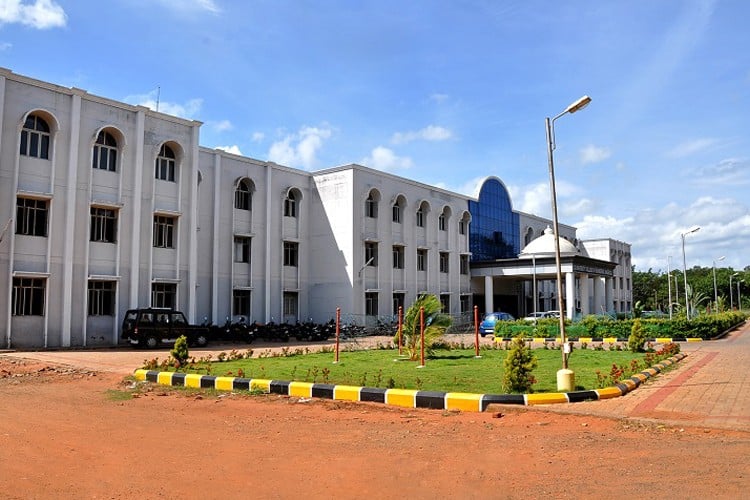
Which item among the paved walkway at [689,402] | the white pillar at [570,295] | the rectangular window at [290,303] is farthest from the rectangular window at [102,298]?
the white pillar at [570,295]

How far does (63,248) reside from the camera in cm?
2245

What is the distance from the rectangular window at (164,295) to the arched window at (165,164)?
180 inches

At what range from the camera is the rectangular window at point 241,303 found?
30.5 metres

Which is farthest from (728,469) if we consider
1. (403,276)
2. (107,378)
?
(403,276)

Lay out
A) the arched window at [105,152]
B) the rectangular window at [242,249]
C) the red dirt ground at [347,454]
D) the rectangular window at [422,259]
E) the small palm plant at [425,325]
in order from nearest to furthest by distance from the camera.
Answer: the red dirt ground at [347,454] → the small palm plant at [425,325] → the arched window at [105,152] → the rectangular window at [242,249] → the rectangular window at [422,259]

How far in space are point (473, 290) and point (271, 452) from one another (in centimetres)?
3986

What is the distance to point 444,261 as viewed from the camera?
42688 millimetres

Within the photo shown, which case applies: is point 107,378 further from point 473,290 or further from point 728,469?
point 473,290

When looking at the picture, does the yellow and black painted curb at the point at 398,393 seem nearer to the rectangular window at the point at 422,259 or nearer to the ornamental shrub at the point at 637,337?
the ornamental shrub at the point at 637,337

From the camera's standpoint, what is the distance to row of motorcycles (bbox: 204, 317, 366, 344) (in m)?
26.9

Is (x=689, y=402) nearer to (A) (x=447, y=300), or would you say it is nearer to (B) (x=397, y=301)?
(B) (x=397, y=301)

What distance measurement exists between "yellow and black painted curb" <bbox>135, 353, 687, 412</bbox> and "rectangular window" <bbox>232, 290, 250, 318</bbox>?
1824cm

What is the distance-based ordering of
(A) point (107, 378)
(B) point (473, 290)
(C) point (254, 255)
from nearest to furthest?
(A) point (107, 378), (C) point (254, 255), (B) point (473, 290)

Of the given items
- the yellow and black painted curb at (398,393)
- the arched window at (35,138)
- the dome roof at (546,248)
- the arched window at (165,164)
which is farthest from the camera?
the dome roof at (546,248)
